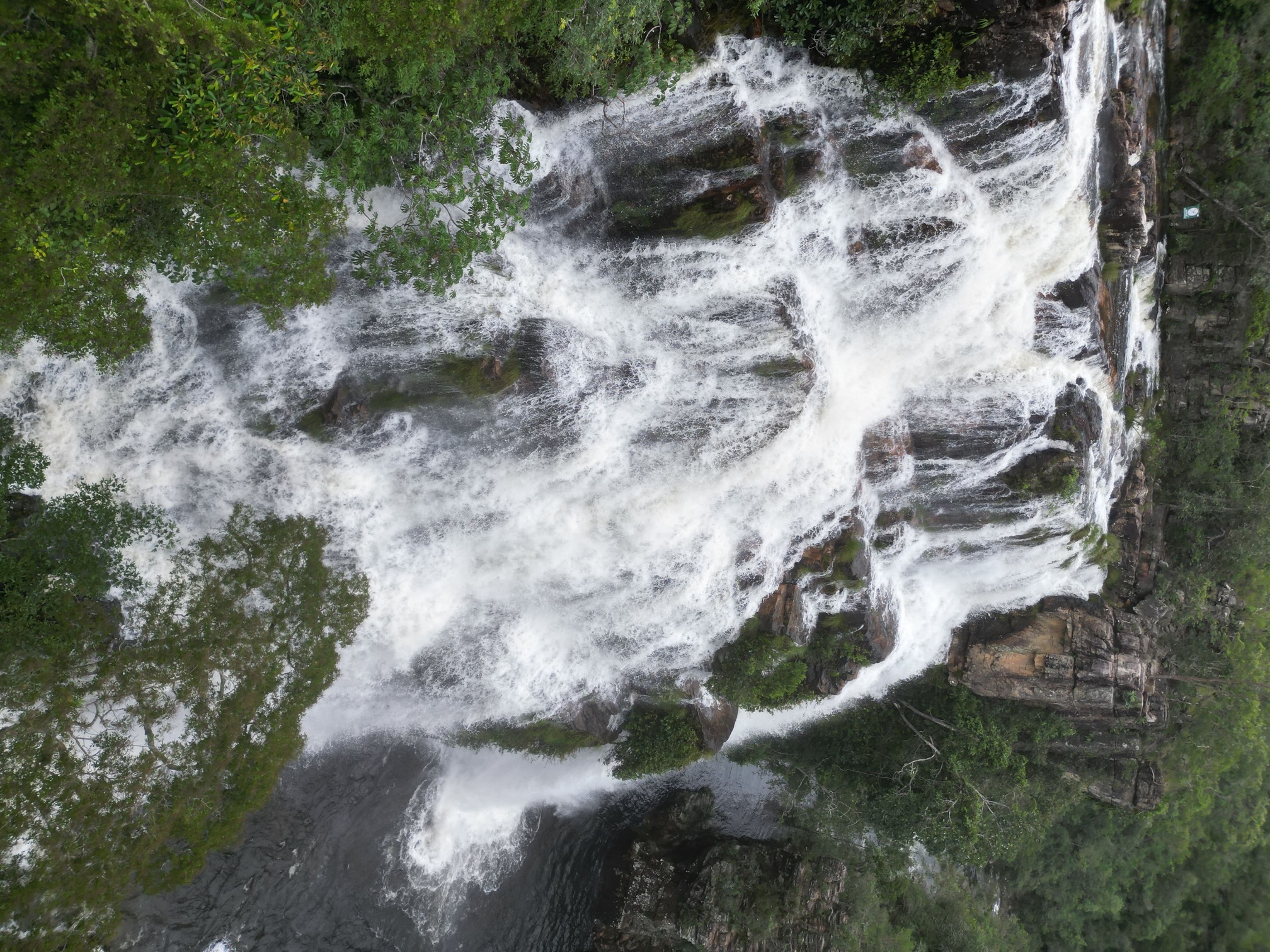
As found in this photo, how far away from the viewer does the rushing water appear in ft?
41.7

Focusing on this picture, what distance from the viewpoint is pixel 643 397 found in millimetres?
14172

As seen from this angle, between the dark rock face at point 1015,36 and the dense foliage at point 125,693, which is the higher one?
the dark rock face at point 1015,36

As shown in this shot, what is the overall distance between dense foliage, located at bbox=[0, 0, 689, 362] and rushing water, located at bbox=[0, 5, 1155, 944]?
1.10m

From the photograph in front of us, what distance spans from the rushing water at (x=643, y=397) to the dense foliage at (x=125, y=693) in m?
0.67

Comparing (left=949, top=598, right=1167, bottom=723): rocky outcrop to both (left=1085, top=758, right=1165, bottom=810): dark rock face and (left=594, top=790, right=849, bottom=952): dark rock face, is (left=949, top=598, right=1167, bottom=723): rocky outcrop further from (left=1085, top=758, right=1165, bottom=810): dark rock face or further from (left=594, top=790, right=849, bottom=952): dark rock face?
(left=594, top=790, right=849, bottom=952): dark rock face

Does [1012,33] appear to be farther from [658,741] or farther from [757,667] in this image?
[658,741]

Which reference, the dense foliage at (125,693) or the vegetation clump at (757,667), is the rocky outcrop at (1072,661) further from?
the dense foliage at (125,693)

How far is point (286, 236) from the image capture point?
10.7 meters

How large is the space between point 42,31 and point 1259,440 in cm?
2414

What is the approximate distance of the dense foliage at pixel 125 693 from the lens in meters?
10.3

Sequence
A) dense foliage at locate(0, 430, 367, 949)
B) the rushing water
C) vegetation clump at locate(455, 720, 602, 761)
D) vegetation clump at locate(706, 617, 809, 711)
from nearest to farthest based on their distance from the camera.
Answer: dense foliage at locate(0, 430, 367, 949)
the rushing water
vegetation clump at locate(706, 617, 809, 711)
vegetation clump at locate(455, 720, 602, 761)

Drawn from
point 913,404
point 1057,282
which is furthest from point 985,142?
point 913,404

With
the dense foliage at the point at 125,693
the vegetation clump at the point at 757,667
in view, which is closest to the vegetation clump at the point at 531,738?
the vegetation clump at the point at 757,667

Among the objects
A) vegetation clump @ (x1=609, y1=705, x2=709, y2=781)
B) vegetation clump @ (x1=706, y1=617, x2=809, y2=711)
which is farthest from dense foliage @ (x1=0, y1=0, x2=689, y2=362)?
vegetation clump @ (x1=609, y1=705, x2=709, y2=781)
